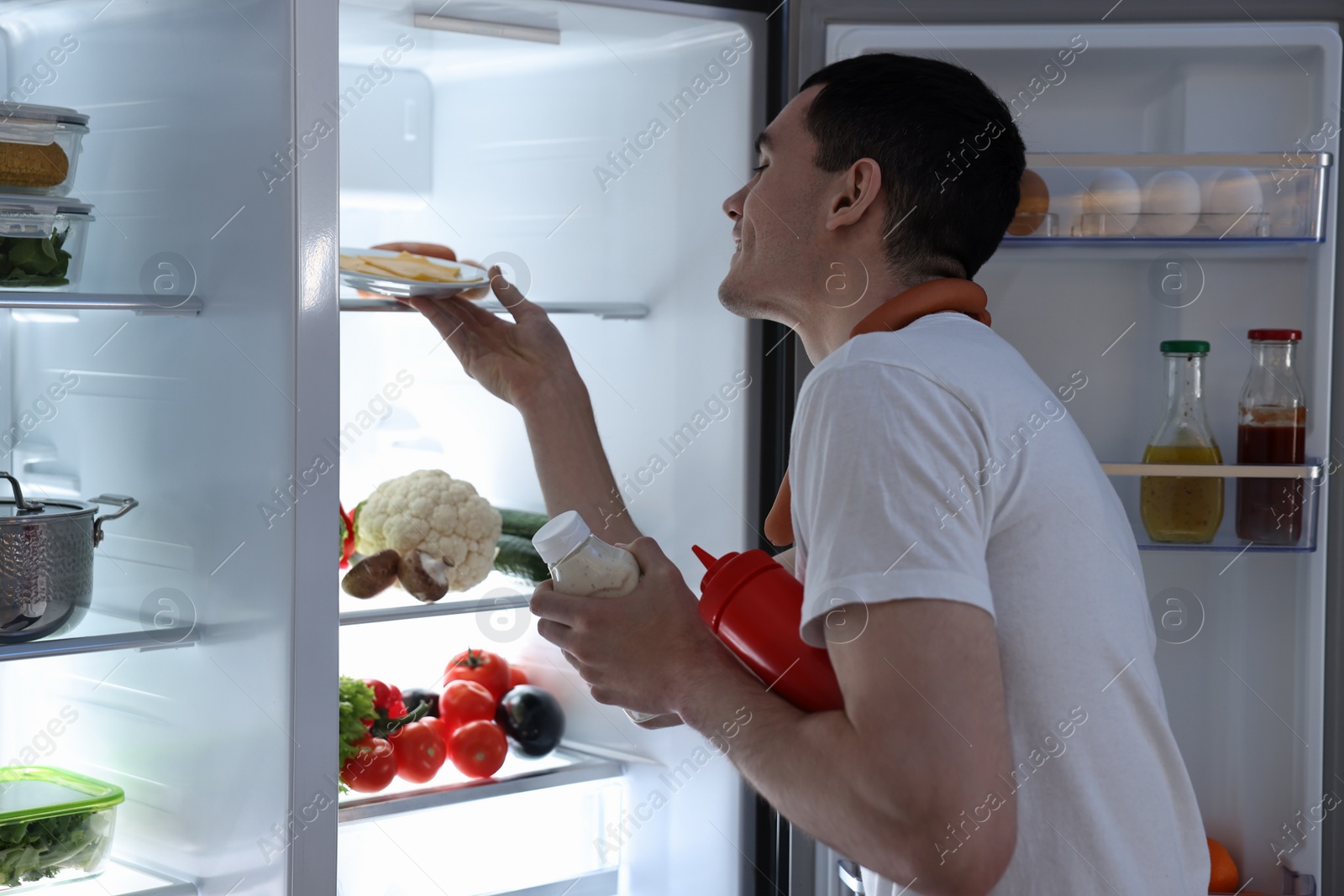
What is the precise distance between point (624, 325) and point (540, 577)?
0.44 meters

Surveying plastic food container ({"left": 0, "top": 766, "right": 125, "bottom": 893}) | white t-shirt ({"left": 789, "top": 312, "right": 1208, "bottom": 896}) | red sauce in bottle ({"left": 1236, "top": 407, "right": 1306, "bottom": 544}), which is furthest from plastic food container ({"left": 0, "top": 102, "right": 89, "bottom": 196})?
red sauce in bottle ({"left": 1236, "top": 407, "right": 1306, "bottom": 544})

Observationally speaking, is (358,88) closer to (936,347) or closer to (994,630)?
(936,347)

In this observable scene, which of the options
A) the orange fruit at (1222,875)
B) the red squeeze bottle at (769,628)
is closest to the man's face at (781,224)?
the red squeeze bottle at (769,628)

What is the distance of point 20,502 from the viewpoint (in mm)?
1281

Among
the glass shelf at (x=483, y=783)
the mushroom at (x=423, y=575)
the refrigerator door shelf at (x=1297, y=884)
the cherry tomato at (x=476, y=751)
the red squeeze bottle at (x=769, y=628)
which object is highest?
the red squeeze bottle at (x=769, y=628)

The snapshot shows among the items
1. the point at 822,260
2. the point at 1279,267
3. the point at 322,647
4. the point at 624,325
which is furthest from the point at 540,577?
the point at 1279,267

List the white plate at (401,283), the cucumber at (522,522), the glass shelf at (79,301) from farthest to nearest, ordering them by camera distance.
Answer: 1. the cucumber at (522,522)
2. the white plate at (401,283)
3. the glass shelf at (79,301)

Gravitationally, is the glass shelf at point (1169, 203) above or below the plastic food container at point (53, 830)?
above

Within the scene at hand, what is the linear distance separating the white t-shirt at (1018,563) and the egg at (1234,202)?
805 mm

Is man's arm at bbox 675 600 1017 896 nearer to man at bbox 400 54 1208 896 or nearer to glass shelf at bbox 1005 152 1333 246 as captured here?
man at bbox 400 54 1208 896

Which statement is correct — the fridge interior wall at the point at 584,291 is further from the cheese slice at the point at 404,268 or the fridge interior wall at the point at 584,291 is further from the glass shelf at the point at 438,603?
the cheese slice at the point at 404,268

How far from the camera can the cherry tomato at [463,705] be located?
1.83m

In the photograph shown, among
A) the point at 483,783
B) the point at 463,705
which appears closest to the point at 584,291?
the point at 463,705

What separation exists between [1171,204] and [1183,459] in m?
0.35
